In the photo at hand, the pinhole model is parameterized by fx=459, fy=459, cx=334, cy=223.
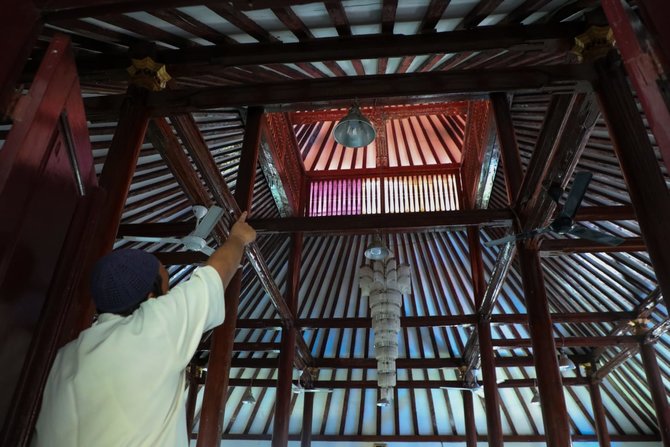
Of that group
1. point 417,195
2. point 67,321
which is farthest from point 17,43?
point 417,195

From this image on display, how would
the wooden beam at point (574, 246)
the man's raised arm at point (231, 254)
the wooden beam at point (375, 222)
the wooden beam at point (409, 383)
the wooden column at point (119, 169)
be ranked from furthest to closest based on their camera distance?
1. the wooden beam at point (409, 383)
2. the wooden beam at point (375, 222)
3. the wooden beam at point (574, 246)
4. the wooden column at point (119, 169)
5. the man's raised arm at point (231, 254)

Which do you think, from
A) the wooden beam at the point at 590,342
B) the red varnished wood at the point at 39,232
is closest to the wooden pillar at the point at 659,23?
the red varnished wood at the point at 39,232

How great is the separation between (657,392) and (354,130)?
26.3 feet

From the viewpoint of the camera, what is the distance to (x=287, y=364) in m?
8.56

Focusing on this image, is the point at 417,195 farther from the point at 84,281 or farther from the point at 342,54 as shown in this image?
the point at 84,281

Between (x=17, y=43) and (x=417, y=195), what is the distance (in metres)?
8.53

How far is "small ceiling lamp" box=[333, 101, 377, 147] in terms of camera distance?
488cm

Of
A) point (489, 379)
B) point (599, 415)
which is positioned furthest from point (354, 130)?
point (599, 415)

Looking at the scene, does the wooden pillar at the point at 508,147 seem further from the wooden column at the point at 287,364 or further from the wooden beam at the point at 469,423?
the wooden beam at the point at 469,423

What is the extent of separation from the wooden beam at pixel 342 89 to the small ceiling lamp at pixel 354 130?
3.26 ft

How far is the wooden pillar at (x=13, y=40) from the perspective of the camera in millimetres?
1455

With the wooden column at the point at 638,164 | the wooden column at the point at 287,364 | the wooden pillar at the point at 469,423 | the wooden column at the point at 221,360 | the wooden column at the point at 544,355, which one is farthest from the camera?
the wooden pillar at the point at 469,423

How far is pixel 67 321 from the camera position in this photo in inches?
74.1

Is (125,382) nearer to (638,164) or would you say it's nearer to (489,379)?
(638,164)
